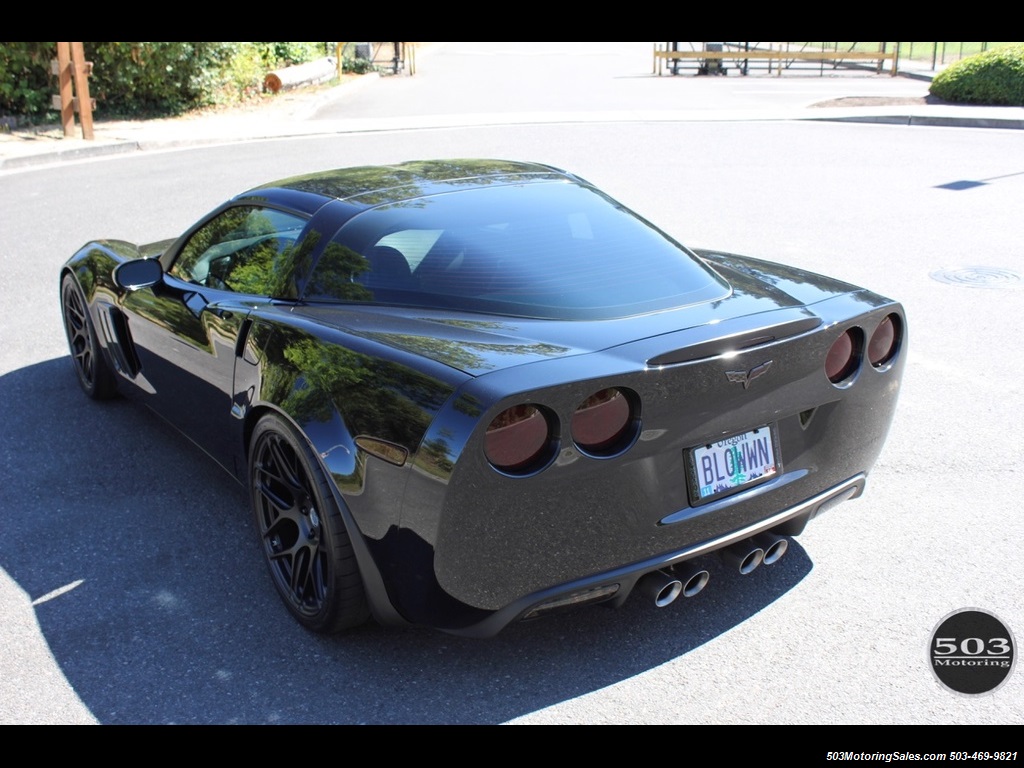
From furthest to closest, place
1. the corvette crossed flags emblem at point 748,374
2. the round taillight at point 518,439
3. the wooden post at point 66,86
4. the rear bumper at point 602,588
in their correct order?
the wooden post at point 66,86 → the corvette crossed flags emblem at point 748,374 → the rear bumper at point 602,588 → the round taillight at point 518,439

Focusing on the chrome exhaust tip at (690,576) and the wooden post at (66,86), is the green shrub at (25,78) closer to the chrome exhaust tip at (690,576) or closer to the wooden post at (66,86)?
the wooden post at (66,86)

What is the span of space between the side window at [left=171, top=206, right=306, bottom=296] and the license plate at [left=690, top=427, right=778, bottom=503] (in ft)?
5.63

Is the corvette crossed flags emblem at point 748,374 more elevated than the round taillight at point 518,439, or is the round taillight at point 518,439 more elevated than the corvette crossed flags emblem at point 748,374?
the corvette crossed flags emblem at point 748,374

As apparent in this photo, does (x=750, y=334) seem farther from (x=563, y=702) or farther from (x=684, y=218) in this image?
(x=684, y=218)

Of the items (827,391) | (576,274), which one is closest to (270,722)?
(576,274)

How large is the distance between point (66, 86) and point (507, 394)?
607 inches

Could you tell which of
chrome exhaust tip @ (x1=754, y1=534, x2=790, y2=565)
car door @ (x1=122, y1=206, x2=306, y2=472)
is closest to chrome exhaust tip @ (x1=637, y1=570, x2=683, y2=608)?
chrome exhaust tip @ (x1=754, y1=534, x2=790, y2=565)

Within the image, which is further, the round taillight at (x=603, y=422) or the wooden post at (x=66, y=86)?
the wooden post at (x=66, y=86)

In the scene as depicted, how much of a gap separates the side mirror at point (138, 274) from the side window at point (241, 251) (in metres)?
0.12

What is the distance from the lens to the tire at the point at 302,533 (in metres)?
3.15

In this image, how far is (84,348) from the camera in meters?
5.61

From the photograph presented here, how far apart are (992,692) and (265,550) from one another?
2326mm

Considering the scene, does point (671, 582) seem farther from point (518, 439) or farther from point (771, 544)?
point (518, 439)

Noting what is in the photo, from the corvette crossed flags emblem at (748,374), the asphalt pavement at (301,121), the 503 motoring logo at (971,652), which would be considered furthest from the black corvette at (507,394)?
the asphalt pavement at (301,121)
